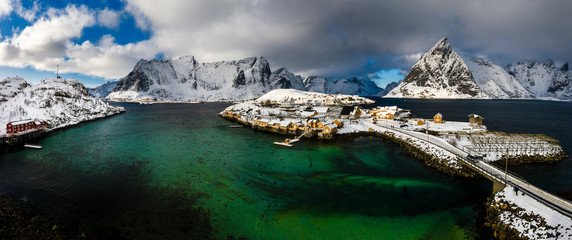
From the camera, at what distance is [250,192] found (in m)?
23.9

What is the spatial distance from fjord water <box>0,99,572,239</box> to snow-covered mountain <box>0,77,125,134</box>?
1287 inches

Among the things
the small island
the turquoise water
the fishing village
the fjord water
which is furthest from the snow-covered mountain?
the fishing village

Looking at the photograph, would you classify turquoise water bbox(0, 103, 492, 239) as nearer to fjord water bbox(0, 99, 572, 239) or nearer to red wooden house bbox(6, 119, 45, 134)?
fjord water bbox(0, 99, 572, 239)

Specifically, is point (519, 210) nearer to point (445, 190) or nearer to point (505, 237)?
point (505, 237)

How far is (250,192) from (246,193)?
1.45ft

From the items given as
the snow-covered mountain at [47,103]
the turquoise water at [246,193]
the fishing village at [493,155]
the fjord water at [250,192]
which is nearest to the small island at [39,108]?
the snow-covered mountain at [47,103]

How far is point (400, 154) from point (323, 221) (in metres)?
24.6

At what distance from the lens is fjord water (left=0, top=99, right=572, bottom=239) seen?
18.0 meters

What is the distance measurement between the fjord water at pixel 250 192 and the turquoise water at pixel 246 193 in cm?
10

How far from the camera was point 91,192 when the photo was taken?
23.5 m

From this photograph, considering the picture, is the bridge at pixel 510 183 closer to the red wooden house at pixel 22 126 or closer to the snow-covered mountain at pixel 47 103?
the red wooden house at pixel 22 126

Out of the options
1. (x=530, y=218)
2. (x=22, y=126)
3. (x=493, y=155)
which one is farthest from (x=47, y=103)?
(x=493, y=155)

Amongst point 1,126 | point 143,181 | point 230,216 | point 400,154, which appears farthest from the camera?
point 1,126

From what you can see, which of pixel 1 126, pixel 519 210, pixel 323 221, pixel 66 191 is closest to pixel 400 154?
pixel 519 210
